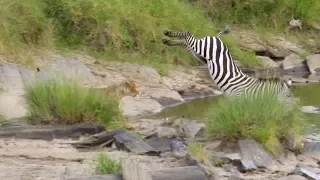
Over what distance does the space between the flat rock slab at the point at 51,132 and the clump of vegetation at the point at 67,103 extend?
381 mm

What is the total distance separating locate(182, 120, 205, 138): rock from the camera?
35.6 ft

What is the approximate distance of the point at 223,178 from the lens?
26.7ft

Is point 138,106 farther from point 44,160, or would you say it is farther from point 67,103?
point 44,160

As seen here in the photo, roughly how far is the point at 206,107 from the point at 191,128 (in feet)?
12.0

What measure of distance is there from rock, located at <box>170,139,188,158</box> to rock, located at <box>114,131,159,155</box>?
0.25 meters

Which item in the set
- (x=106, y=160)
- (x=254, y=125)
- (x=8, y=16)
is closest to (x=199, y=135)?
(x=254, y=125)

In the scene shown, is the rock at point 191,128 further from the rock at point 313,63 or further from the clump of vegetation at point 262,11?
the clump of vegetation at point 262,11

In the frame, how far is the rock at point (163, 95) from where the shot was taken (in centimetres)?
1538

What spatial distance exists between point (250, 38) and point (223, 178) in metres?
14.0

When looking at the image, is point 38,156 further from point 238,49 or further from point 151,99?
point 238,49

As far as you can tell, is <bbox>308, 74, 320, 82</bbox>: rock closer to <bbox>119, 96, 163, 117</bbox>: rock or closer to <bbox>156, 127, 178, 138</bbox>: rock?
<bbox>119, 96, 163, 117</bbox>: rock

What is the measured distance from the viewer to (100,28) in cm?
1714

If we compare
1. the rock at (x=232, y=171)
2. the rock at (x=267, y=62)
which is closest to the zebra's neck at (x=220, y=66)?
the rock at (x=232, y=171)

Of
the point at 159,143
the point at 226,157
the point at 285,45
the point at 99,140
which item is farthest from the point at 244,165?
the point at 285,45
